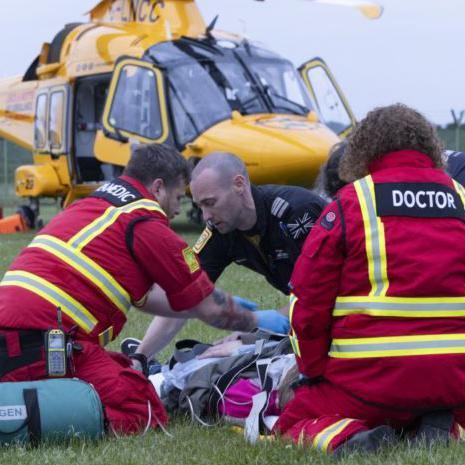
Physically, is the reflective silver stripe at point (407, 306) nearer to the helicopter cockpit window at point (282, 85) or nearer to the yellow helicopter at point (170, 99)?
the yellow helicopter at point (170, 99)

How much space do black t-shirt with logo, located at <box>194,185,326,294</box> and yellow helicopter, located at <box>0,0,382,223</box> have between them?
790 cm

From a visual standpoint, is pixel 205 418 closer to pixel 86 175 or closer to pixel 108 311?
pixel 108 311

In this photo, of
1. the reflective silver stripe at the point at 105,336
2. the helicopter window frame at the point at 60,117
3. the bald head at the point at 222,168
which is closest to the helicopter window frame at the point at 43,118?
the helicopter window frame at the point at 60,117

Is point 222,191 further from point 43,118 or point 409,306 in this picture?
point 43,118

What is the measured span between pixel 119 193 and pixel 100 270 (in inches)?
15.3

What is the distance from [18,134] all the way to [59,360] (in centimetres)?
1411

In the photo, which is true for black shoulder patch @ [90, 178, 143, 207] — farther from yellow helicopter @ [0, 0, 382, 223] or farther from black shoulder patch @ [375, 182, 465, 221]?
yellow helicopter @ [0, 0, 382, 223]

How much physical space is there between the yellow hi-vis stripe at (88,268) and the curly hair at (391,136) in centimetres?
115

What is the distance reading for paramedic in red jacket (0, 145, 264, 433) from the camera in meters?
4.20

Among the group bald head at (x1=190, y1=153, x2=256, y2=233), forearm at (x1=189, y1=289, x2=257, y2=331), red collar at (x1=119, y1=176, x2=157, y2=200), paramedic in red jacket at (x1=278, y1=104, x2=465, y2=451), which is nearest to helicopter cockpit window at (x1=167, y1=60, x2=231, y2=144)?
bald head at (x1=190, y1=153, x2=256, y2=233)

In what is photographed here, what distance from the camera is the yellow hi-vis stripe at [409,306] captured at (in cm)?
365

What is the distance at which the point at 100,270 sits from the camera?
4.28 metres

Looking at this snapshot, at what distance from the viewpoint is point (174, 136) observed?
45.9 ft

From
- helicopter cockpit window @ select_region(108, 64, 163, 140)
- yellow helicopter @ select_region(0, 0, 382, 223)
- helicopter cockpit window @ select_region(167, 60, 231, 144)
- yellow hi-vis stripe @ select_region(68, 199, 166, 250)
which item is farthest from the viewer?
helicopter cockpit window @ select_region(108, 64, 163, 140)
